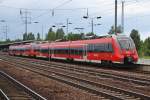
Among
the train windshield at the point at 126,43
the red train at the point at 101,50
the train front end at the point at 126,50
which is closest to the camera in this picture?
the train front end at the point at 126,50

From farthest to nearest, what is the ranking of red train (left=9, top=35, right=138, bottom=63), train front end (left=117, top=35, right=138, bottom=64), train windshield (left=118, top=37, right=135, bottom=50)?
1. train windshield (left=118, top=37, right=135, bottom=50)
2. red train (left=9, top=35, right=138, bottom=63)
3. train front end (left=117, top=35, right=138, bottom=64)

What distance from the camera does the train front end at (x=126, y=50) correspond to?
124 feet

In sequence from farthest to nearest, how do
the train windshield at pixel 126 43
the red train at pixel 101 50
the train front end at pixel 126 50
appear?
the train windshield at pixel 126 43
the red train at pixel 101 50
the train front end at pixel 126 50

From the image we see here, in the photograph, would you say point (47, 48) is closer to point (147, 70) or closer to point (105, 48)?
point (105, 48)

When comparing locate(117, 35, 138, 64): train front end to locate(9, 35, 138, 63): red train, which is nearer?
locate(117, 35, 138, 64): train front end

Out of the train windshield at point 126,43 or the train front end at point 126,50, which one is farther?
the train windshield at point 126,43

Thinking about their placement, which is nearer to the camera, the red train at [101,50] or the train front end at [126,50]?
the train front end at [126,50]

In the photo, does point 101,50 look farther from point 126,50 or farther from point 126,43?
point 126,50

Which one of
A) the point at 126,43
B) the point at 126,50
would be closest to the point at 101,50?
the point at 126,43

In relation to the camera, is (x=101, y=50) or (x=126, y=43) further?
(x=101, y=50)

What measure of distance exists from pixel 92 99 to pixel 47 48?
52.4 m

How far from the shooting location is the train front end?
124ft

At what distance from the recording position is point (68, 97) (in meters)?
18.2

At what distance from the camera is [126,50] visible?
38500mm
